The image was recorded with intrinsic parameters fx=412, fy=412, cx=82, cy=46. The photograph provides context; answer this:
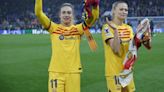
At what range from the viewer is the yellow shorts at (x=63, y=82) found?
5.86 metres

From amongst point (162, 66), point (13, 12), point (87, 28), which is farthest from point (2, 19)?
point (87, 28)

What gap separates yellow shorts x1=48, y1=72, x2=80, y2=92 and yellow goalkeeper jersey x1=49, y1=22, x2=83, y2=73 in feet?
0.23

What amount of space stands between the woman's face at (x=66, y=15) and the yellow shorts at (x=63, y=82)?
31.6 inches

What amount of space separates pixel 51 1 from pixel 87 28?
42845 millimetres

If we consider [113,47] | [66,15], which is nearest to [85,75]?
[66,15]

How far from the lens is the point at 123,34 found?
18.7 ft

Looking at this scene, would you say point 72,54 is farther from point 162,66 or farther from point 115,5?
point 162,66

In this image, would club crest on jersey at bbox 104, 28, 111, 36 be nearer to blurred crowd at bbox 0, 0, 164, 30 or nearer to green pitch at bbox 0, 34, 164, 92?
green pitch at bbox 0, 34, 164, 92

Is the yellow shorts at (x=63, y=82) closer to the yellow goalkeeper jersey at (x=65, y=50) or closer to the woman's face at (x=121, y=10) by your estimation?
the yellow goalkeeper jersey at (x=65, y=50)

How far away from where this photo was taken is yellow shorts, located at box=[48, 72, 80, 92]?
5859 millimetres

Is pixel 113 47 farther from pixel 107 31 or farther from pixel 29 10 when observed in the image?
pixel 29 10

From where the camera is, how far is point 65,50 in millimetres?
5938

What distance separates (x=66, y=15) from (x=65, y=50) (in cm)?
54

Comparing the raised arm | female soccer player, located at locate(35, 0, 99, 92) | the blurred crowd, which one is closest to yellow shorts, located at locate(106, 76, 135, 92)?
female soccer player, located at locate(35, 0, 99, 92)
